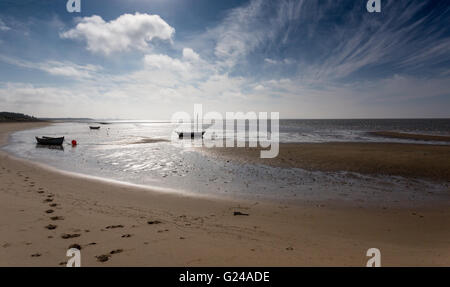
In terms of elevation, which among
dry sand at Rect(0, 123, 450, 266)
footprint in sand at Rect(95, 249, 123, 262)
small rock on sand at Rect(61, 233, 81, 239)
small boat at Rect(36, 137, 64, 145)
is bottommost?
dry sand at Rect(0, 123, 450, 266)

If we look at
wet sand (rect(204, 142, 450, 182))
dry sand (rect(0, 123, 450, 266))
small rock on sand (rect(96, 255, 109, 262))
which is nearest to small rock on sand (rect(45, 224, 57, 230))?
dry sand (rect(0, 123, 450, 266))

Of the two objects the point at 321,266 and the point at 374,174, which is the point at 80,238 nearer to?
the point at 321,266

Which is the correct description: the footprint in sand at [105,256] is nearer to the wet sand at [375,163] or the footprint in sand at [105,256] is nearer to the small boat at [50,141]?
the wet sand at [375,163]

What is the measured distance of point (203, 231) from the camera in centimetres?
701

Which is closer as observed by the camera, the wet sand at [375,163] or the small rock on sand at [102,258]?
the small rock on sand at [102,258]

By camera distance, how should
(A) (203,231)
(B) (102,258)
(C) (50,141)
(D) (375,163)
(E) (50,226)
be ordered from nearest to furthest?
(B) (102,258) → (E) (50,226) → (A) (203,231) → (D) (375,163) → (C) (50,141)

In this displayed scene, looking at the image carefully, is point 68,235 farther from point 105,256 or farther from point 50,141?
point 50,141

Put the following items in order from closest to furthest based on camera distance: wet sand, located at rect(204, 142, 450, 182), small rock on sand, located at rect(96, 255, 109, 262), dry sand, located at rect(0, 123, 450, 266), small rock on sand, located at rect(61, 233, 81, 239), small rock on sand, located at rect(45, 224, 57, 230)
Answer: small rock on sand, located at rect(96, 255, 109, 262) < dry sand, located at rect(0, 123, 450, 266) < small rock on sand, located at rect(61, 233, 81, 239) < small rock on sand, located at rect(45, 224, 57, 230) < wet sand, located at rect(204, 142, 450, 182)

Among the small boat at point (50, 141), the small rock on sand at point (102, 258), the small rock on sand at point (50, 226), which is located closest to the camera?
the small rock on sand at point (102, 258)

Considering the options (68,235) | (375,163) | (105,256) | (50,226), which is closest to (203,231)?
(105,256)

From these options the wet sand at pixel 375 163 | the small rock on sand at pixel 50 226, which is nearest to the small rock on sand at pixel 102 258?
the small rock on sand at pixel 50 226

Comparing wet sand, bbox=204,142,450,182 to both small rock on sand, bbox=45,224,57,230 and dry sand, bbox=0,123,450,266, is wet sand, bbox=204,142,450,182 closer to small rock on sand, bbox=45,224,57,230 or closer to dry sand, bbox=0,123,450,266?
dry sand, bbox=0,123,450,266

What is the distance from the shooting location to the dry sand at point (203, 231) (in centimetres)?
542

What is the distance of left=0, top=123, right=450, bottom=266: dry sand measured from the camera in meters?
5.42
